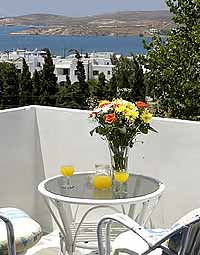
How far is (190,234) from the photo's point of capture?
2021 mm

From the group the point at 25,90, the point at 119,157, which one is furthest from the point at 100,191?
the point at 25,90

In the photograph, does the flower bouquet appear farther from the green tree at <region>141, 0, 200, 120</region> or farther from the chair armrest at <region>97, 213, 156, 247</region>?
the green tree at <region>141, 0, 200, 120</region>

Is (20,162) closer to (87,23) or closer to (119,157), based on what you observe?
(119,157)

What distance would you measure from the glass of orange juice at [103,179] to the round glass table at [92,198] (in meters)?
0.03

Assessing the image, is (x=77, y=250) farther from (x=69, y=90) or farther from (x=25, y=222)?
(x=69, y=90)

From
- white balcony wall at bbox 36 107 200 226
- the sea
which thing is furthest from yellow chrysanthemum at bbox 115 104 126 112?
the sea

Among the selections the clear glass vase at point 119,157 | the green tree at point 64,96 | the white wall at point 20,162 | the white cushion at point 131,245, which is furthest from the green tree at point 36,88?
A: the white cushion at point 131,245

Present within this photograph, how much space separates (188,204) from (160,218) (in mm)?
257

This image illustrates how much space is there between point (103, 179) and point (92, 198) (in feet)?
0.55

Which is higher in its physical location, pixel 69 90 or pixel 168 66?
pixel 168 66

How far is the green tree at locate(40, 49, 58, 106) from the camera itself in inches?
1107

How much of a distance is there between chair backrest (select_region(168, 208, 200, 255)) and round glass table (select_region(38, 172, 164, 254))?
71 centimetres

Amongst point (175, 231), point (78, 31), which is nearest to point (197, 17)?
point (175, 231)

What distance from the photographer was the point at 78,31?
71.8 metres
